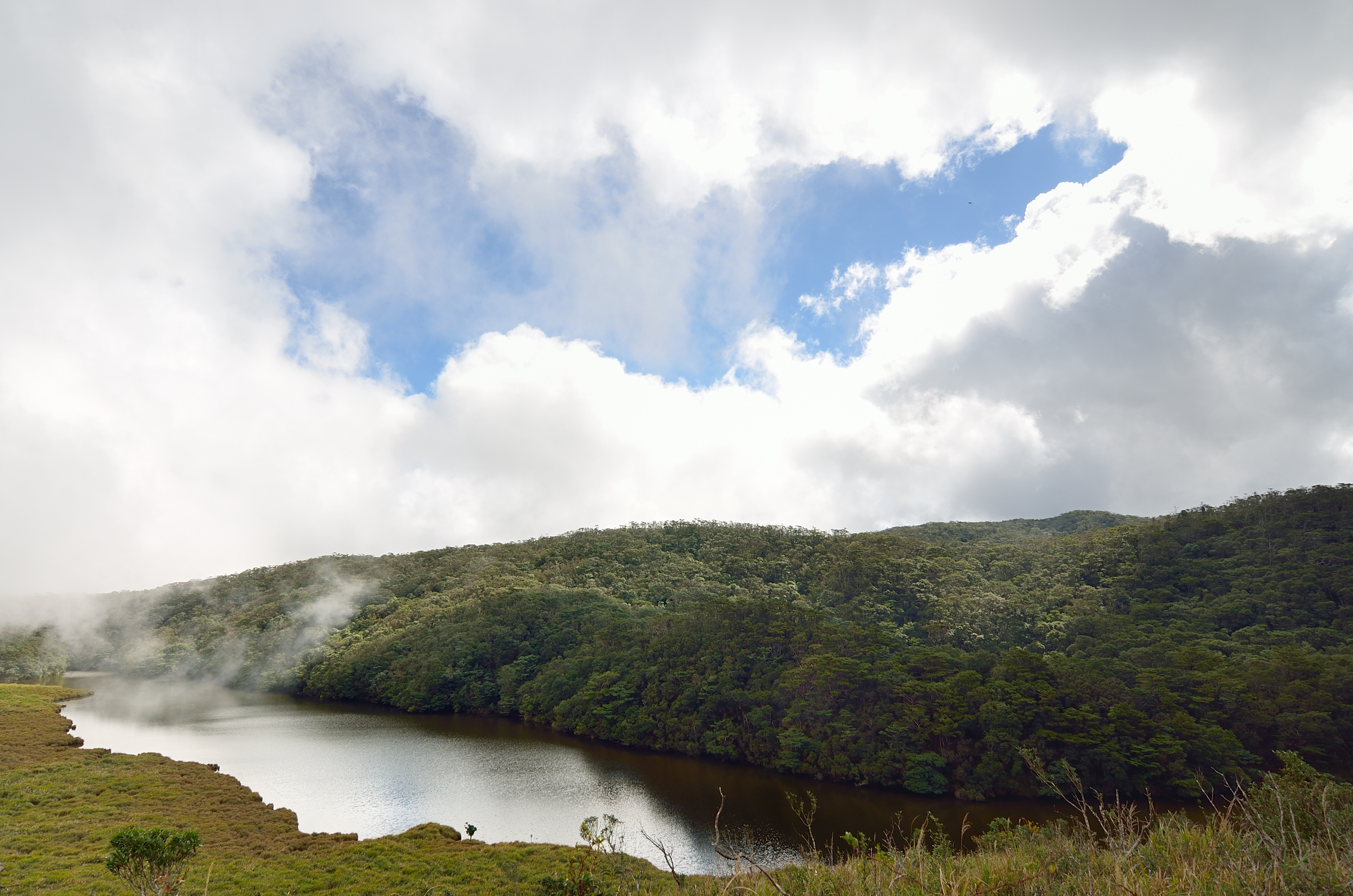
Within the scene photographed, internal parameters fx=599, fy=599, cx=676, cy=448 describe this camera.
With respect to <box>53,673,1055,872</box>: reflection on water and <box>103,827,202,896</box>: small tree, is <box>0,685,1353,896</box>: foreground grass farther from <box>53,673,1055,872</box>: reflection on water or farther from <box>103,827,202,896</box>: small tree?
<box>53,673,1055,872</box>: reflection on water

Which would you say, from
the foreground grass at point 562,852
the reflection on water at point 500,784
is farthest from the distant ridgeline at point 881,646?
the foreground grass at point 562,852

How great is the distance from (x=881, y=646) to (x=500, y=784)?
23744 mm

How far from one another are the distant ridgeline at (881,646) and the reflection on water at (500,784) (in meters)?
2.24

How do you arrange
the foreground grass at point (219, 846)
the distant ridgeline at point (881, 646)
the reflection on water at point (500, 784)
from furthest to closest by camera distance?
the distant ridgeline at point (881, 646) → the reflection on water at point (500, 784) → the foreground grass at point (219, 846)

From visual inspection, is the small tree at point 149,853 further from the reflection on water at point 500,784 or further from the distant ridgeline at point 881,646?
the distant ridgeline at point 881,646

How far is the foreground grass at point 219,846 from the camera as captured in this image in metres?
18.0

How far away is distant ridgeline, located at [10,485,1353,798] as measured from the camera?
29609 millimetres

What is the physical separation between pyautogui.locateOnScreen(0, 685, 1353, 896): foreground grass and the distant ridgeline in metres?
5.06

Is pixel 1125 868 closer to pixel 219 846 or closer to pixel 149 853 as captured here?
pixel 149 853

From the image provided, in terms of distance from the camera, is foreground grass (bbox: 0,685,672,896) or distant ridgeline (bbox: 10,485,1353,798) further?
distant ridgeline (bbox: 10,485,1353,798)

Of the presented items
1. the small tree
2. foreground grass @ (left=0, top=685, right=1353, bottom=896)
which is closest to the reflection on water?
foreground grass @ (left=0, top=685, right=1353, bottom=896)

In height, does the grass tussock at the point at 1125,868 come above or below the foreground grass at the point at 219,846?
above

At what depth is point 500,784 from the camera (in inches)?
1266

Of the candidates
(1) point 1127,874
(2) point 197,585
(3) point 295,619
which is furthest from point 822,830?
(2) point 197,585
